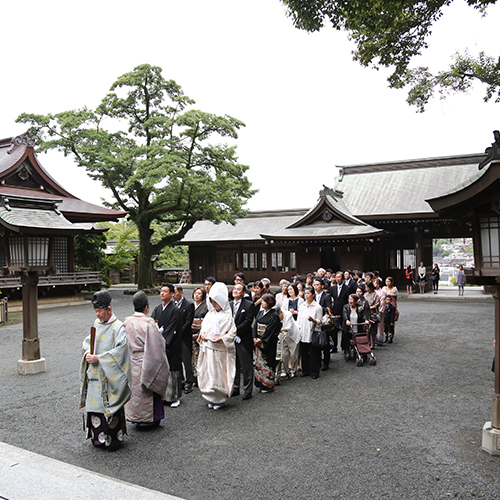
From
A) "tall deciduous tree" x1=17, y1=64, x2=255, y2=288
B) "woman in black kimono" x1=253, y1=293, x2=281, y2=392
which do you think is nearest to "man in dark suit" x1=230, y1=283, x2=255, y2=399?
"woman in black kimono" x1=253, y1=293, x2=281, y2=392

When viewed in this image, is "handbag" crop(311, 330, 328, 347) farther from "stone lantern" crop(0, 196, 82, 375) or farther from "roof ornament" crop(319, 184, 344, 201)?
"roof ornament" crop(319, 184, 344, 201)

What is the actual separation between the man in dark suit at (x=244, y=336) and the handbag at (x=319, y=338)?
4.56 feet

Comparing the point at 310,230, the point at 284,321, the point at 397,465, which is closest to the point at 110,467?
the point at 397,465

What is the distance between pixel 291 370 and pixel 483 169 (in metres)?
4.80

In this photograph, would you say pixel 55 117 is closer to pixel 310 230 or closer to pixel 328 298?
pixel 310 230

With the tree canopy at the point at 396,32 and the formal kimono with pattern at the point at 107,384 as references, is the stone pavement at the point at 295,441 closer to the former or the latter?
the formal kimono with pattern at the point at 107,384

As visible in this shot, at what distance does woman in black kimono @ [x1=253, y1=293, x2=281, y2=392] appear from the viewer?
678 centimetres

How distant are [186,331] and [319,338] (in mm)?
2400

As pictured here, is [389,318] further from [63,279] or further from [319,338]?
[63,279]

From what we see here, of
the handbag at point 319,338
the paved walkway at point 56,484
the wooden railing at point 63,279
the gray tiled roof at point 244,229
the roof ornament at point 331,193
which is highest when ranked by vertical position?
the roof ornament at point 331,193

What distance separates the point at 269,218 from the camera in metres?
33.6

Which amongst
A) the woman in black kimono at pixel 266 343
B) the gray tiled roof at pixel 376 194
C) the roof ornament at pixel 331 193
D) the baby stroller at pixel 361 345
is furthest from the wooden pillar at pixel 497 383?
the roof ornament at pixel 331 193

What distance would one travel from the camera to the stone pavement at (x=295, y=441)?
13.2ft

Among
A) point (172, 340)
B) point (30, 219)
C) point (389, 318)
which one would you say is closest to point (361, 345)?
point (389, 318)
